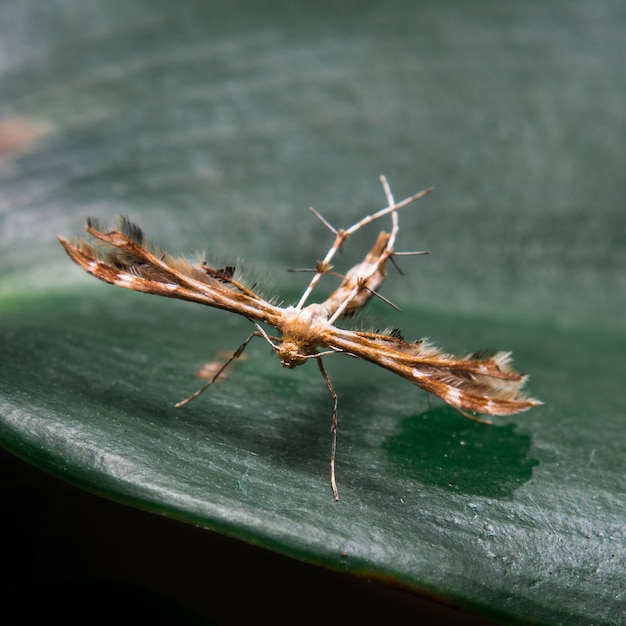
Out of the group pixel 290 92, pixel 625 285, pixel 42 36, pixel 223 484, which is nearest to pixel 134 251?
pixel 223 484

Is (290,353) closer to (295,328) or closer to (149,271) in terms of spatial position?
(295,328)

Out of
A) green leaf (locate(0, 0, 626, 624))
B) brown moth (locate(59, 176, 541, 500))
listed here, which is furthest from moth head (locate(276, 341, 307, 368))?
green leaf (locate(0, 0, 626, 624))

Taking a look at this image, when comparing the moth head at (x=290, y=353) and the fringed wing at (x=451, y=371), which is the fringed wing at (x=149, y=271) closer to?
the moth head at (x=290, y=353)

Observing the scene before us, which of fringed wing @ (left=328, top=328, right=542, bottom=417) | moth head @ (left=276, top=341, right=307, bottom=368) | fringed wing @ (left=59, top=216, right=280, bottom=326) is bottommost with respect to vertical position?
moth head @ (left=276, top=341, right=307, bottom=368)

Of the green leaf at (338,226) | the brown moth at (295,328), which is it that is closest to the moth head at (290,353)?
the brown moth at (295,328)

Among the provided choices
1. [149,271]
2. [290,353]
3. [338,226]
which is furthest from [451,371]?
[338,226]

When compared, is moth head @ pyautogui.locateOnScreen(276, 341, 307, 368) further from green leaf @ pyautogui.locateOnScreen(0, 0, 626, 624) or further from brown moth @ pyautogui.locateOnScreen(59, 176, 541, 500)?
green leaf @ pyautogui.locateOnScreen(0, 0, 626, 624)
